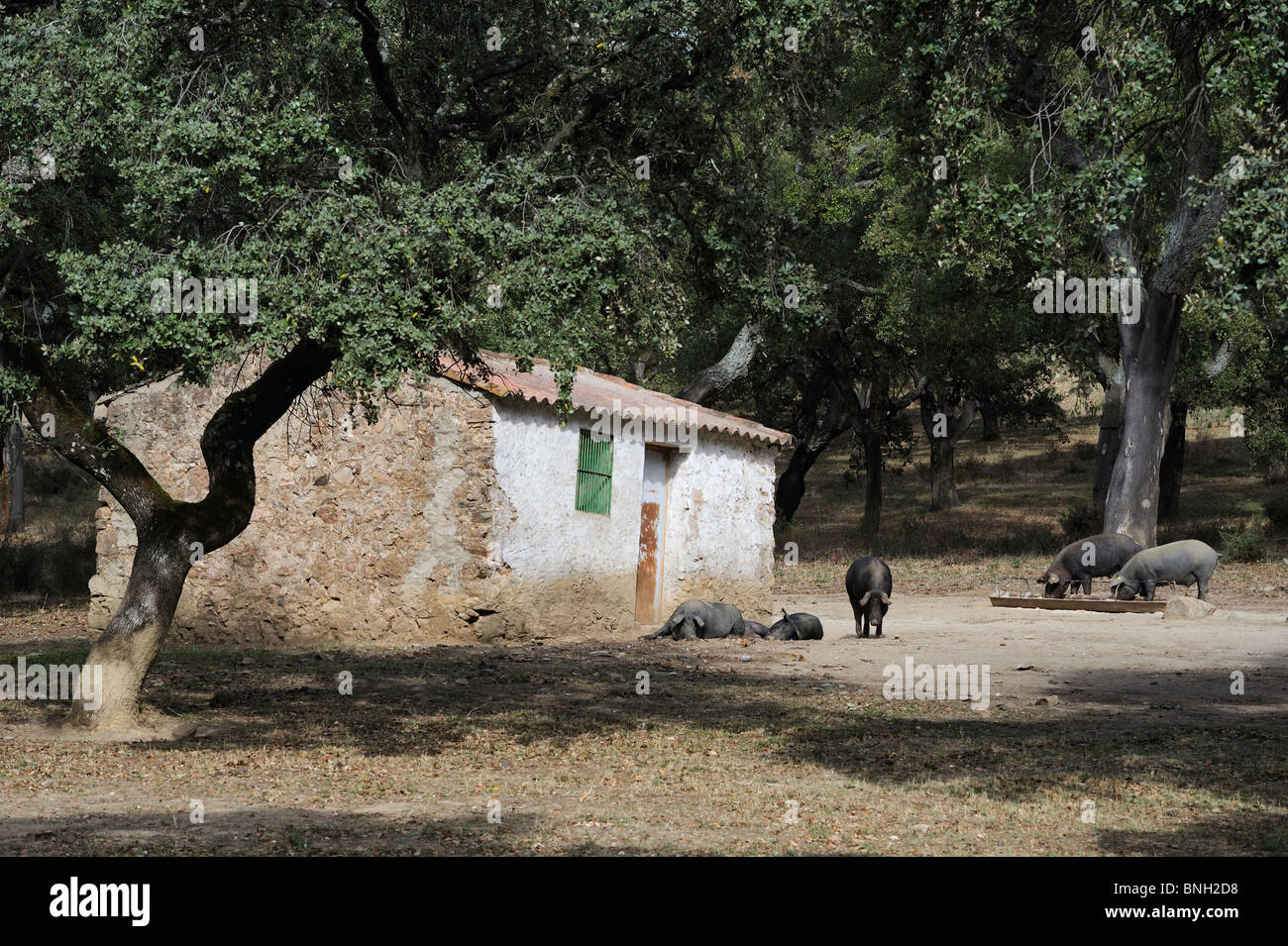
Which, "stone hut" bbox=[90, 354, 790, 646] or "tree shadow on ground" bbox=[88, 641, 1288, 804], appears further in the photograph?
"stone hut" bbox=[90, 354, 790, 646]

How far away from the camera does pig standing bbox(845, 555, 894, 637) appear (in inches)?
788

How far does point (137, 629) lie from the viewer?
453 inches

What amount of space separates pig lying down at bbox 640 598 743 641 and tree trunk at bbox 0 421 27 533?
27.0m

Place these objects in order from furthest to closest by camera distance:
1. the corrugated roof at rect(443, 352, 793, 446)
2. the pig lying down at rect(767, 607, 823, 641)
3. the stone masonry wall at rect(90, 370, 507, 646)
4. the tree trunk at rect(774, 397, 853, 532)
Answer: the tree trunk at rect(774, 397, 853, 532)
the pig lying down at rect(767, 607, 823, 641)
the corrugated roof at rect(443, 352, 793, 446)
the stone masonry wall at rect(90, 370, 507, 646)

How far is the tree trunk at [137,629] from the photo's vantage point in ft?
37.5

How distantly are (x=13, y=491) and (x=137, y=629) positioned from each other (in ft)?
110

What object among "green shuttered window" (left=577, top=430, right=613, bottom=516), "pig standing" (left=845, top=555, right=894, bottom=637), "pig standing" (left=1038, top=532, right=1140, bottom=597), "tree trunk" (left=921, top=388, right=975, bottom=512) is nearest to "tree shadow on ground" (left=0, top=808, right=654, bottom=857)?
"green shuttered window" (left=577, top=430, right=613, bottom=516)

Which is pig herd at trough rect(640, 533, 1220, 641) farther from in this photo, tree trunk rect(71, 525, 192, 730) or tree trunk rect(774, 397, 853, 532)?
tree trunk rect(774, 397, 853, 532)

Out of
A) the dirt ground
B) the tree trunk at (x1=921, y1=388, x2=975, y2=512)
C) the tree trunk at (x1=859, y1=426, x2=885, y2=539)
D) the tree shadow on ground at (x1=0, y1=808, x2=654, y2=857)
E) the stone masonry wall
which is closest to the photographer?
the tree shadow on ground at (x1=0, y1=808, x2=654, y2=857)

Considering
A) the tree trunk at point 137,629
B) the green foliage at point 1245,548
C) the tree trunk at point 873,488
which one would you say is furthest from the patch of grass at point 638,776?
the tree trunk at point 873,488

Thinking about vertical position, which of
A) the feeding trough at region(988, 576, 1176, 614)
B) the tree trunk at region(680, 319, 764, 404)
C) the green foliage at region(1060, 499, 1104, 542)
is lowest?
the feeding trough at region(988, 576, 1176, 614)

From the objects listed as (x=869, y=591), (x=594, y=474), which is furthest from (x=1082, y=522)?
(x=594, y=474)

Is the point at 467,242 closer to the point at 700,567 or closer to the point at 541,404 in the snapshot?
the point at 541,404

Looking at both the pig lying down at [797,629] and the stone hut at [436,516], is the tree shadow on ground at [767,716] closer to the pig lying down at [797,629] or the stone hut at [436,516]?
the stone hut at [436,516]
